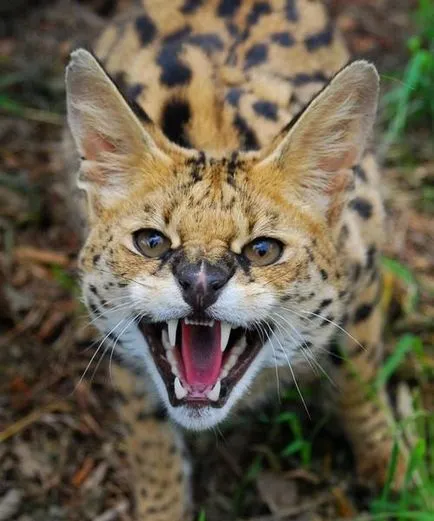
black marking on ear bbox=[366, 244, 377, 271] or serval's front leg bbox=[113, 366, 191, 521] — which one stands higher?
black marking on ear bbox=[366, 244, 377, 271]

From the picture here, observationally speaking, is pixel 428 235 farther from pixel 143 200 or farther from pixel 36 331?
pixel 143 200

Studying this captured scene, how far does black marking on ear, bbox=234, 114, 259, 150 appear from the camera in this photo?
149 inches

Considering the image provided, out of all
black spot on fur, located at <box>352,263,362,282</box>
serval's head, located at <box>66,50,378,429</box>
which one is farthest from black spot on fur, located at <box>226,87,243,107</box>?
black spot on fur, located at <box>352,263,362,282</box>

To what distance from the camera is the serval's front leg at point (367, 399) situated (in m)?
4.19

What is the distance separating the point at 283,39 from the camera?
433 cm

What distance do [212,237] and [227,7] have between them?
65.9 inches

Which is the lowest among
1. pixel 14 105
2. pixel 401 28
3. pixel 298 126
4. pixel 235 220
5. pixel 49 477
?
pixel 49 477

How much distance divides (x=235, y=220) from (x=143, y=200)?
14.0 inches

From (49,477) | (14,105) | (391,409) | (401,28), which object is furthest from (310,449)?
(401,28)

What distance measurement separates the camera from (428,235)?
5527mm

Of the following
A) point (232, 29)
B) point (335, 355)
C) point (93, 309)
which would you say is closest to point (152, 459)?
point (335, 355)

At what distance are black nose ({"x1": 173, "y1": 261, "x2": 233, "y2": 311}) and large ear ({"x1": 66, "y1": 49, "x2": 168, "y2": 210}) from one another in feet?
1.72

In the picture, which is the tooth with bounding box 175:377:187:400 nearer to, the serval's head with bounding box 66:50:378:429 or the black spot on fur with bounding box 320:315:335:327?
the serval's head with bounding box 66:50:378:429

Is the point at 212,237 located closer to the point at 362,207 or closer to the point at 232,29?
the point at 362,207
